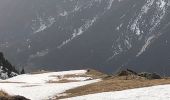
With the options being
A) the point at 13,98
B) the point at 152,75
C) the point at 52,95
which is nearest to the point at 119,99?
the point at 13,98

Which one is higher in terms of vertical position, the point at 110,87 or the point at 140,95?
the point at 110,87

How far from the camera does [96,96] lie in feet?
165

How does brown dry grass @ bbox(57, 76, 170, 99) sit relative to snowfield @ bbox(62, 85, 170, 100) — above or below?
above

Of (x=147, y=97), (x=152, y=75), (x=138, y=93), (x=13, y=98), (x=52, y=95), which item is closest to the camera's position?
(x=13, y=98)

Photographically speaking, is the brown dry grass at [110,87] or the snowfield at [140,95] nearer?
the snowfield at [140,95]

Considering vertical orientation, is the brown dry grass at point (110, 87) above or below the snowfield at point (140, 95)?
above

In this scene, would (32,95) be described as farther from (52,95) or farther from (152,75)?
(152,75)

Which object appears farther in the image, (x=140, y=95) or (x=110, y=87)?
(x=110, y=87)

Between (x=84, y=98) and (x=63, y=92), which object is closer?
(x=84, y=98)

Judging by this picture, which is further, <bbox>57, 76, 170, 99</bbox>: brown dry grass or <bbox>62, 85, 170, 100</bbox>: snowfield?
<bbox>57, 76, 170, 99</bbox>: brown dry grass

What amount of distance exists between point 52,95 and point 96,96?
12.8 meters

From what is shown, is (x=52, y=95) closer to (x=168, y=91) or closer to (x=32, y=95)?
(x=32, y=95)

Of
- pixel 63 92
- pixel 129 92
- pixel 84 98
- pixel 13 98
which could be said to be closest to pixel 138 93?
pixel 129 92

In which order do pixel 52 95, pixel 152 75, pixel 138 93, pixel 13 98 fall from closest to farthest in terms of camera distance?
pixel 13 98, pixel 138 93, pixel 52 95, pixel 152 75
